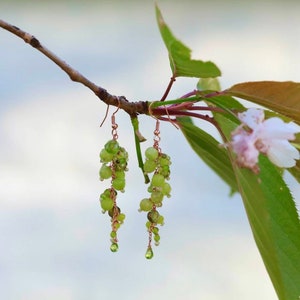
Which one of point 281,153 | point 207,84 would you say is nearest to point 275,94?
point 281,153

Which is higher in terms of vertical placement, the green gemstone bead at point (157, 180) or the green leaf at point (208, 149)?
the green leaf at point (208, 149)

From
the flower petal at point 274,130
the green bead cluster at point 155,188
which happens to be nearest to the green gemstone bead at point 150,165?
the green bead cluster at point 155,188

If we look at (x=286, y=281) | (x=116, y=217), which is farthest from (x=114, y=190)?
(x=286, y=281)

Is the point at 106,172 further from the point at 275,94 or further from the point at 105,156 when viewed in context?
the point at 275,94

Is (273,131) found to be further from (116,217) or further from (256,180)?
(116,217)

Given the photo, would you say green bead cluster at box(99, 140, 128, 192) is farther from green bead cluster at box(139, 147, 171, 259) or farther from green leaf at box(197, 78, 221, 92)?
green leaf at box(197, 78, 221, 92)

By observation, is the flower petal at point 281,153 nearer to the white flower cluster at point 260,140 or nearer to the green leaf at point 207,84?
the white flower cluster at point 260,140

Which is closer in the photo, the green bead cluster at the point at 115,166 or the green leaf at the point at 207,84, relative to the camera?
the green bead cluster at the point at 115,166
